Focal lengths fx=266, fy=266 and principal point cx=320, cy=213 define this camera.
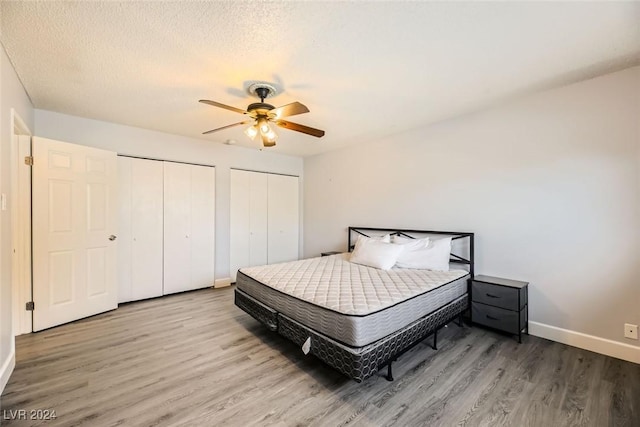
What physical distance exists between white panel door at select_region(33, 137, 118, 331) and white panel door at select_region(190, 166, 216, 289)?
1085 mm

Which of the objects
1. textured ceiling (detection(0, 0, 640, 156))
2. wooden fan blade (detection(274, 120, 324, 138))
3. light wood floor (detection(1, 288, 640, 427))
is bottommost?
light wood floor (detection(1, 288, 640, 427))

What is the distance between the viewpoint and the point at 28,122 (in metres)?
2.88

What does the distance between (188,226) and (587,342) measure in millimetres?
5136

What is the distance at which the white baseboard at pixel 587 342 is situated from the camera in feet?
7.61

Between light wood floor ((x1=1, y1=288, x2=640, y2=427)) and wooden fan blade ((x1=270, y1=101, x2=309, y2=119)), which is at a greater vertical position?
wooden fan blade ((x1=270, y1=101, x2=309, y2=119))

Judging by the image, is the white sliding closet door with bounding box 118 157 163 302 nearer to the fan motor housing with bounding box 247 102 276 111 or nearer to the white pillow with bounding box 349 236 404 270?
the fan motor housing with bounding box 247 102 276 111

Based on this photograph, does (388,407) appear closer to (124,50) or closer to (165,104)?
(124,50)

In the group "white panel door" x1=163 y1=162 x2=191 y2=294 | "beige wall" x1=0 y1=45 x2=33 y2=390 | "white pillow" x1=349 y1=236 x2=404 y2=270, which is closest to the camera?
"beige wall" x1=0 y1=45 x2=33 y2=390

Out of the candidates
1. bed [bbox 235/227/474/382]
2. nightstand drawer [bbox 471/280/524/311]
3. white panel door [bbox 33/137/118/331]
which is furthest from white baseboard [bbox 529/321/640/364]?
white panel door [bbox 33/137/118/331]

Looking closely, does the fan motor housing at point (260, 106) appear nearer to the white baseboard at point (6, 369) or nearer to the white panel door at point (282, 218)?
the white baseboard at point (6, 369)

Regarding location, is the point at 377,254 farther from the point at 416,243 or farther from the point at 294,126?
the point at 294,126

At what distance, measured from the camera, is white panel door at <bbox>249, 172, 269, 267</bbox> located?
16.8 ft

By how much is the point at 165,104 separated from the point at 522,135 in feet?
13.2

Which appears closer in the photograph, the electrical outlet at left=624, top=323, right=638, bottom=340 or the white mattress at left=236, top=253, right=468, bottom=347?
the white mattress at left=236, top=253, right=468, bottom=347
